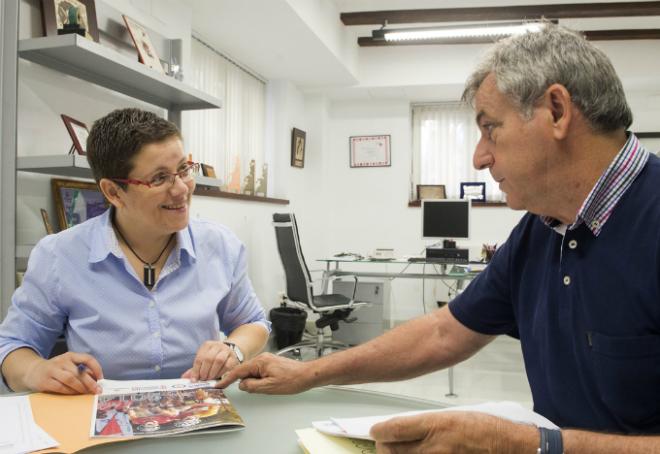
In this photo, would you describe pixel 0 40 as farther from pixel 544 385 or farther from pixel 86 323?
pixel 544 385

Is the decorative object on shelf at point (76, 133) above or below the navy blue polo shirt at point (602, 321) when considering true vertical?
above

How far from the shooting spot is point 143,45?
2459mm

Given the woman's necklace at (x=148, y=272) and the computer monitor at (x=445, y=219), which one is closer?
the woman's necklace at (x=148, y=272)

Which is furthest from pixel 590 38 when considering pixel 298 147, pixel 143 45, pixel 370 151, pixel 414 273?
pixel 143 45

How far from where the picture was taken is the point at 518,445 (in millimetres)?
708

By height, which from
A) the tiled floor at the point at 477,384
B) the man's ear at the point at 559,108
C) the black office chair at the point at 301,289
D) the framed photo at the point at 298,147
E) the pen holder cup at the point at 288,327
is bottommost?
the tiled floor at the point at 477,384

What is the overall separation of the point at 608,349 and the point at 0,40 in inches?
82.4

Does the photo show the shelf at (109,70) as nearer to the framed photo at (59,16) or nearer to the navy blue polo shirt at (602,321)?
the framed photo at (59,16)

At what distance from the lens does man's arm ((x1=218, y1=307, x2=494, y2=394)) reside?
1.08 metres

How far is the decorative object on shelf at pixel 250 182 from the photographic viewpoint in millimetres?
4540

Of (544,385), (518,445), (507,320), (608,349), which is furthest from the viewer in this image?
(507,320)

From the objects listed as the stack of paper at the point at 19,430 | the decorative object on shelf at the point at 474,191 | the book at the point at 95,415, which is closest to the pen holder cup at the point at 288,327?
the decorative object on shelf at the point at 474,191

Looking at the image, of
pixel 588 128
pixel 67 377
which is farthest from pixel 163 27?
pixel 588 128

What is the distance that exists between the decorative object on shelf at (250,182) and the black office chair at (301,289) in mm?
709
